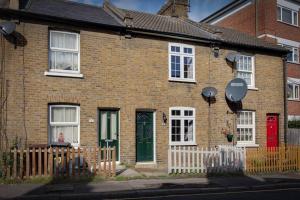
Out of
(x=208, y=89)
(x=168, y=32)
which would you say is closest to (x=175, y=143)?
(x=208, y=89)

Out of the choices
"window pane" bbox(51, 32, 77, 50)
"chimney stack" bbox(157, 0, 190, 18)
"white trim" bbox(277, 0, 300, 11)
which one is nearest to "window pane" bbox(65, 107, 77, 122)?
"window pane" bbox(51, 32, 77, 50)

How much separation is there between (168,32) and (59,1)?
5.28 metres

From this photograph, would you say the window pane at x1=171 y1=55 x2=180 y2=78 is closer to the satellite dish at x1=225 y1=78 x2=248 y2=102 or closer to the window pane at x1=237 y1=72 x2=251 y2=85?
the satellite dish at x1=225 y1=78 x2=248 y2=102

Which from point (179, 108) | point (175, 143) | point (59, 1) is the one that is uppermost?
point (59, 1)

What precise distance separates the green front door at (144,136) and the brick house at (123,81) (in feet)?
0.14

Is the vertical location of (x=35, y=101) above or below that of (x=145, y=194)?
above

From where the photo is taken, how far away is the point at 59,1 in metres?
17.5

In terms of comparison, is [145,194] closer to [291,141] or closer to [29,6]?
[29,6]

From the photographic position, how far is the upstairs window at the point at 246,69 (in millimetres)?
19256

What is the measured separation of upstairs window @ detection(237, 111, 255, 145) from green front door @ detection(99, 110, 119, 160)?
6.53m

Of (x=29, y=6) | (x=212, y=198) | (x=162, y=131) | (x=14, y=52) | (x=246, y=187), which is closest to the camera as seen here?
(x=212, y=198)

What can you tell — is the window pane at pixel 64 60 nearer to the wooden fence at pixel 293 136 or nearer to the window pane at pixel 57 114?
the window pane at pixel 57 114

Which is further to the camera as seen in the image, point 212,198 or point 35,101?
point 35,101

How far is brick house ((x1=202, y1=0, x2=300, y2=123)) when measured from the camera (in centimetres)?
2739
